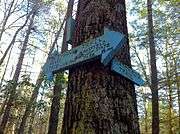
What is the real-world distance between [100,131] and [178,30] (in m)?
14.6

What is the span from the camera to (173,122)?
24594mm

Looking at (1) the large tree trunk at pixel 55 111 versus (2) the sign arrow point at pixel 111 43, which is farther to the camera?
(1) the large tree trunk at pixel 55 111

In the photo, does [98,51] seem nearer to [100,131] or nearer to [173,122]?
[100,131]

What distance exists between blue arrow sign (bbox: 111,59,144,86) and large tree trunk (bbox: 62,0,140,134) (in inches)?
1.5

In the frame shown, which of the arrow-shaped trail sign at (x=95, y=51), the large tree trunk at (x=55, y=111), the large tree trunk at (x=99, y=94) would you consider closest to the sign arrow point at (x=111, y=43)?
the arrow-shaped trail sign at (x=95, y=51)

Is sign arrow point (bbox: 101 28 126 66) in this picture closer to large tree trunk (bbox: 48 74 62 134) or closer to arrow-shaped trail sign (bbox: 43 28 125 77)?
arrow-shaped trail sign (bbox: 43 28 125 77)

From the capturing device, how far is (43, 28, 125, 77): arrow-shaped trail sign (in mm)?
2098

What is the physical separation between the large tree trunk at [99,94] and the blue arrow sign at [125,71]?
0.12 ft

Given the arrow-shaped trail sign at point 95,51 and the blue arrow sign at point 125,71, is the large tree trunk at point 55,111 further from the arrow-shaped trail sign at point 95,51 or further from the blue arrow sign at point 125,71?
the blue arrow sign at point 125,71

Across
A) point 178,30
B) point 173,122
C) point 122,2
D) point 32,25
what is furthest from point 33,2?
point 122,2

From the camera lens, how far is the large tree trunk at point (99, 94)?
2.03 m

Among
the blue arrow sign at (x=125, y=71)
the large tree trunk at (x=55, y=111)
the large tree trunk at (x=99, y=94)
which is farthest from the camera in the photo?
the large tree trunk at (x=55, y=111)

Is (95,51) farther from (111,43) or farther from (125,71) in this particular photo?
(125,71)

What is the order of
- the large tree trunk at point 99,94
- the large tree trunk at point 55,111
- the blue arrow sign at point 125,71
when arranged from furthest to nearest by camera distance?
the large tree trunk at point 55,111 → the blue arrow sign at point 125,71 → the large tree trunk at point 99,94
